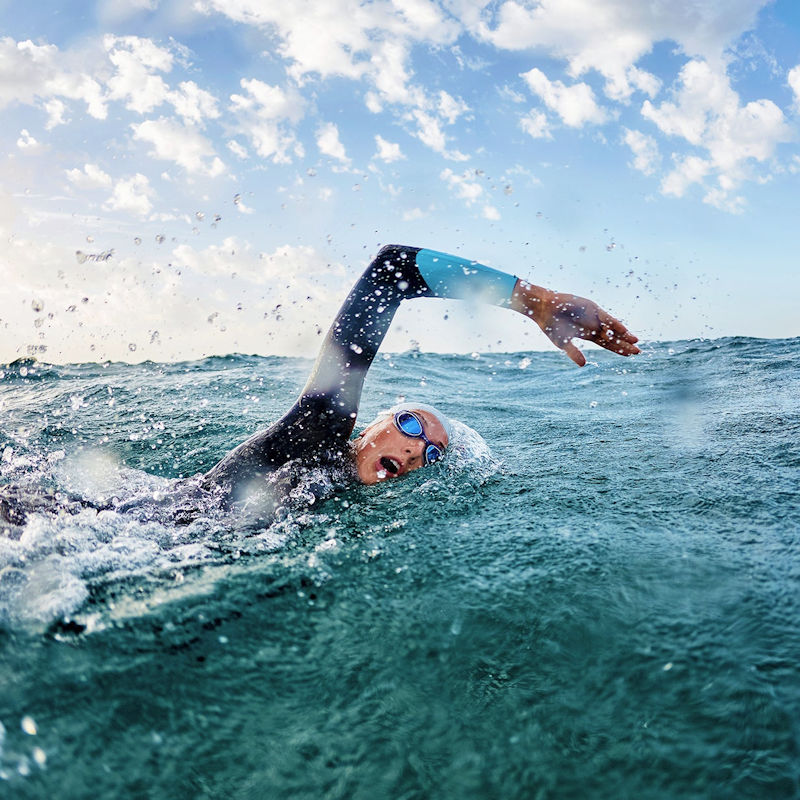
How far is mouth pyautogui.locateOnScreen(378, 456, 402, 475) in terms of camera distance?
365 centimetres

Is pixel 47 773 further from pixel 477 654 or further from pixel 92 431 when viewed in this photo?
pixel 92 431

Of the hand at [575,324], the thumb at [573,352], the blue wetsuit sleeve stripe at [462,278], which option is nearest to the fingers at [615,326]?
the hand at [575,324]

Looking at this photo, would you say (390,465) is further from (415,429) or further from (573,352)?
(573,352)

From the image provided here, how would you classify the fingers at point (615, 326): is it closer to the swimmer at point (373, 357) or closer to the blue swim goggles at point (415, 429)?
the swimmer at point (373, 357)

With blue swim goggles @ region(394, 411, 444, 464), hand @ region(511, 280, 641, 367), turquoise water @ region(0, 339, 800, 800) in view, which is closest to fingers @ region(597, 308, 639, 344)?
hand @ region(511, 280, 641, 367)

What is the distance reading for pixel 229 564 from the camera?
2.53 m

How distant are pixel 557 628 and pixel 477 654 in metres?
0.30

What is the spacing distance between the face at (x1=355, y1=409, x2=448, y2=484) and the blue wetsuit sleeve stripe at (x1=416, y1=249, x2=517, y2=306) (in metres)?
0.92

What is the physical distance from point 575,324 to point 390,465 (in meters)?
1.39

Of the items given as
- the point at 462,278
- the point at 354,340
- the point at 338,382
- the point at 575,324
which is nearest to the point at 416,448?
the point at 338,382

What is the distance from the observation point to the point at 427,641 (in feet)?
6.57

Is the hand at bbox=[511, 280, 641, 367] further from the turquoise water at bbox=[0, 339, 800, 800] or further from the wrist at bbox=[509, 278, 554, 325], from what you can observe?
the turquoise water at bbox=[0, 339, 800, 800]

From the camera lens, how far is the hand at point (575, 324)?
2.94 meters

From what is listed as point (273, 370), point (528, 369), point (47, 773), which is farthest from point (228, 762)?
point (528, 369)
